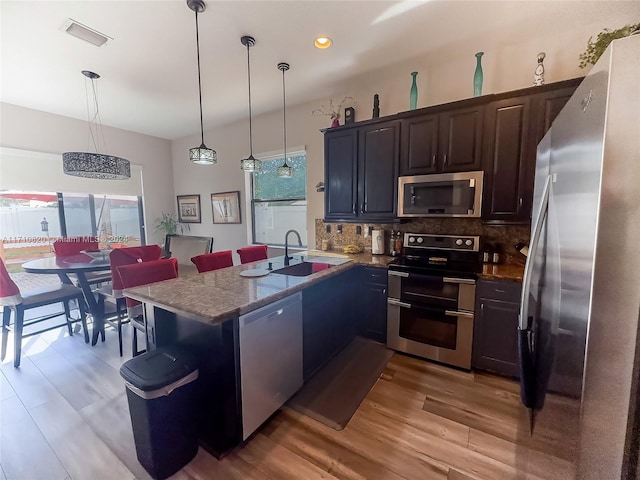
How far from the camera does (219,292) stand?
1652 mm

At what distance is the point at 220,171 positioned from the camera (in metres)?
4.79

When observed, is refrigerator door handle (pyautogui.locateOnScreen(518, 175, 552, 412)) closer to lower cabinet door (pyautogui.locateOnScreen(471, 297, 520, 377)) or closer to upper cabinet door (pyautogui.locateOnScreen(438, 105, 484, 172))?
lower cabinet door (pyautogui.locateOnScreen(471, 297, 520, 377))

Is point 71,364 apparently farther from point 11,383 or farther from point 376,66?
point 376,66

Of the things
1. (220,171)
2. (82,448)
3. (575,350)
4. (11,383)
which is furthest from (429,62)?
(11,383)

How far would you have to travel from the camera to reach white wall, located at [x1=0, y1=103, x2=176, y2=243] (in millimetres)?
3531

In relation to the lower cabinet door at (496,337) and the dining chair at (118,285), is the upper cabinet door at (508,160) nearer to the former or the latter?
the lower cabinet door at (496,337)

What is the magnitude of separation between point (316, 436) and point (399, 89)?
340 cm

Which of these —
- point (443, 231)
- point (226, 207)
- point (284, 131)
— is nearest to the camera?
point (443, 231)

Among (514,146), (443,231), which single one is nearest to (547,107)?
(514,146)

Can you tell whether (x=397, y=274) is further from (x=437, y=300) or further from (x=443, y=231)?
(x=443, y=231)

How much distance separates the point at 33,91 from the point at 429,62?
4.66 metres

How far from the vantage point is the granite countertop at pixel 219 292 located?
1.36 meters

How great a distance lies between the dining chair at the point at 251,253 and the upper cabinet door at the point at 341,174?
963 mm

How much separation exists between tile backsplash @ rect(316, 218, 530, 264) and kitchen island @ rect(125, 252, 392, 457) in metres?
1.29
